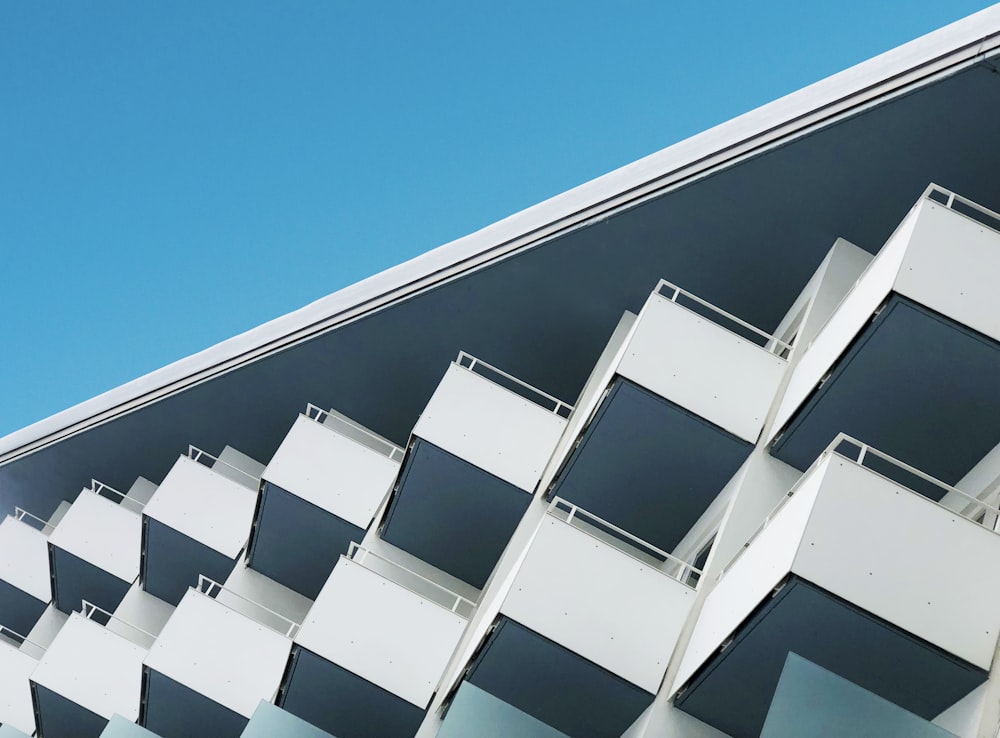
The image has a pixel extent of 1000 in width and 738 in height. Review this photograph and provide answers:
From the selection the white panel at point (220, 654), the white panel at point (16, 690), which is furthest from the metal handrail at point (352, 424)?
the white panel at point (16, 690)

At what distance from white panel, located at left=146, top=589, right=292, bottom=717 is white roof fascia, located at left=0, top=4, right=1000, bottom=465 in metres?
4.53

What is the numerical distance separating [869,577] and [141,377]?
16.2 meters

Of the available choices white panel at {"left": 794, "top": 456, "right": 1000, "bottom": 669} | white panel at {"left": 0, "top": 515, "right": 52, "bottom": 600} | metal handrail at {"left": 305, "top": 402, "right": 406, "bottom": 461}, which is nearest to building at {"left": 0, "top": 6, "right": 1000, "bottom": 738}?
white panel at {"left": 794, "top": 456, "right": 1000, "bottom": 669}

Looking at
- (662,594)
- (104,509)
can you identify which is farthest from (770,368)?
(104,509)

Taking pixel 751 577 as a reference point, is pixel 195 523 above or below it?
above

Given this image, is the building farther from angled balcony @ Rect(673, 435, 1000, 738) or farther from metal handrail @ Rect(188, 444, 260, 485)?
metal handrail @ Rect(188, 444, 260, 485)

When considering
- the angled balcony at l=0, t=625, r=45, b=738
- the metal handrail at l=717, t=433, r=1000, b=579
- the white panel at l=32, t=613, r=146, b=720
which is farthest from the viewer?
the angled balcony at l=0, t=625, r=45, b=738

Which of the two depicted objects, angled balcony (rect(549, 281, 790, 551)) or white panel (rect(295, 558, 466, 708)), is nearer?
angled balcony (rect(549, 281, 790, 551))

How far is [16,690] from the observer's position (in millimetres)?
23578

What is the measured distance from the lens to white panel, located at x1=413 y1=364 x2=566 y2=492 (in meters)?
17.2

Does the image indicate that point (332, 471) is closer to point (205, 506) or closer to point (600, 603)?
point (205, 506)

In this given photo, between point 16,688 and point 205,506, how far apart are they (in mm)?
5270

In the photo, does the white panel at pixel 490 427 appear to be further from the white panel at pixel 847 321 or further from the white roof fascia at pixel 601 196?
the white panel at pixel 847 321

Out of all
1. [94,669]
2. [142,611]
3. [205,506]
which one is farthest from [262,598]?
[142,611]
